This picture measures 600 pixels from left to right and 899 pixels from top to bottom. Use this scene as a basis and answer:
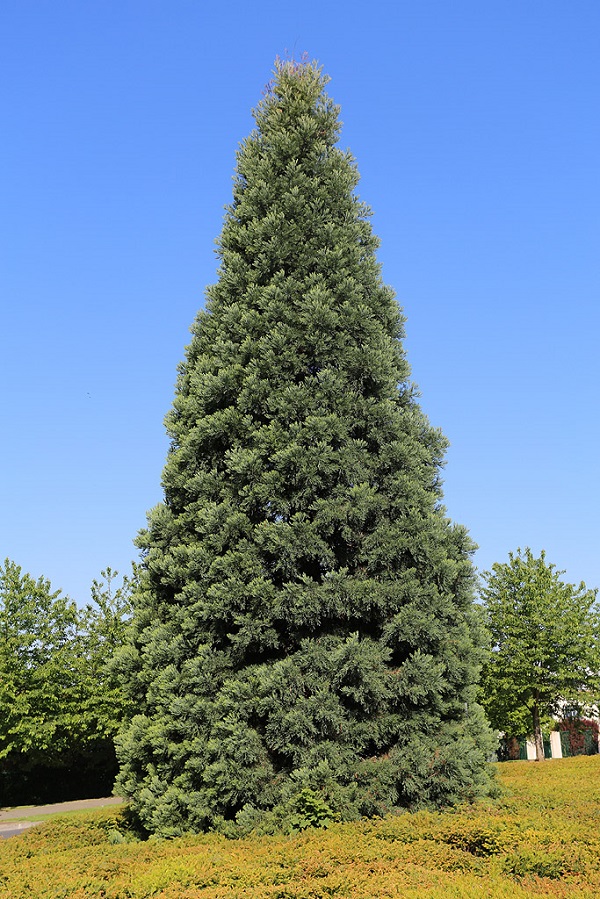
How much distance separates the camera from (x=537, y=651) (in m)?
31.8

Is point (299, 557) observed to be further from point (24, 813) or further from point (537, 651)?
point (537, 651)

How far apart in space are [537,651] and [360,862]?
26944mm

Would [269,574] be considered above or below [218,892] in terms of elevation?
above

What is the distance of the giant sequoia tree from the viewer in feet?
30.6

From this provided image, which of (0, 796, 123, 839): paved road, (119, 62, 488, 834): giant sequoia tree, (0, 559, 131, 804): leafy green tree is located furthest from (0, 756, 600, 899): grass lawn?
(0, 559, 131, 804): leafy green tree

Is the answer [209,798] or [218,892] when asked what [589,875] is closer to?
[218,892]

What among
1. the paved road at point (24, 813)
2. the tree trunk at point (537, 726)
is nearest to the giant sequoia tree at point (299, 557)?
the paved road at point (24, 813)

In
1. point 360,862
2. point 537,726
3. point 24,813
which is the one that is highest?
point 360,862

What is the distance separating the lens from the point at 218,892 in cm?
632

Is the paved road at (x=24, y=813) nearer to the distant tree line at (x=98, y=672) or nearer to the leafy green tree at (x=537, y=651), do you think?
the distant tree line at (x=98, y=672)

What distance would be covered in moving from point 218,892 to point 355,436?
21.1 feet

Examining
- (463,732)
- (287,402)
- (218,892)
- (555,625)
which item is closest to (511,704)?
(555,625)

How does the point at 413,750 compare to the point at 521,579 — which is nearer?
the point at 413,750

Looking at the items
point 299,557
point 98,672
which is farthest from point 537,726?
point 299,557
